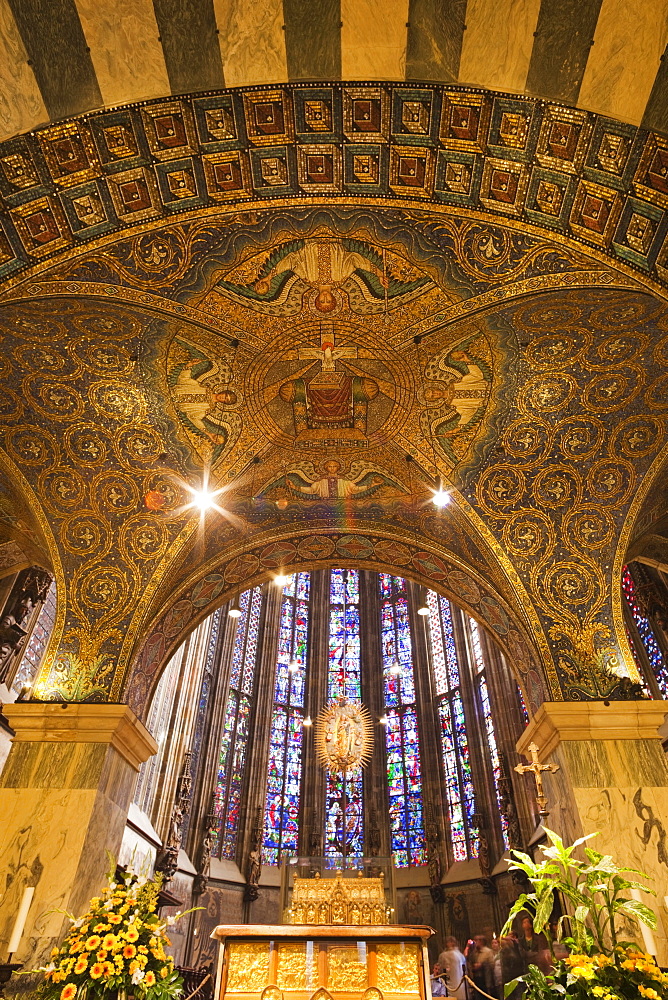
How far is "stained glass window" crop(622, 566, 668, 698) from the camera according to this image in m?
10.5

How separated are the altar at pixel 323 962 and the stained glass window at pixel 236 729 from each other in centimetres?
1082

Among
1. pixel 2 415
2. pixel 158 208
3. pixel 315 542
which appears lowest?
pixel 158 208

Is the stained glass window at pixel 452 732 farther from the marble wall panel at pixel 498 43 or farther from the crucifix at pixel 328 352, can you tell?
the marble wall panel at pixel 498 43

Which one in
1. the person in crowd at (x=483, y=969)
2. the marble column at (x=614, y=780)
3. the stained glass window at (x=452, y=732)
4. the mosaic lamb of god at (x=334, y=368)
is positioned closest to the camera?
the mosaic lamb of god at (x=334, y=368)

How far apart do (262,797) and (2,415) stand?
1286cm

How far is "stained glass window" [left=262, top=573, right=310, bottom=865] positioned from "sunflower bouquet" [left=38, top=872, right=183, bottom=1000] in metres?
13.5

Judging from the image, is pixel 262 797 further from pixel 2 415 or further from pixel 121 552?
pixel 2 415

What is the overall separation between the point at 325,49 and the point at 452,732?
53.3ft

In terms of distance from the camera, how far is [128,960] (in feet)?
12.5

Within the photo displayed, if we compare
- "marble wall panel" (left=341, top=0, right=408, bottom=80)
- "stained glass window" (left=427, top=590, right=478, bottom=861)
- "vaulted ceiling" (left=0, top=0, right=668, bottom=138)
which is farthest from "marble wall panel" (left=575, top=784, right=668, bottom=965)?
"stained glass window" (left=427, top=590, right=478, bottom=861)

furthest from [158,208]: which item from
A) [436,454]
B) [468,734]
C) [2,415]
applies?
[468,734]

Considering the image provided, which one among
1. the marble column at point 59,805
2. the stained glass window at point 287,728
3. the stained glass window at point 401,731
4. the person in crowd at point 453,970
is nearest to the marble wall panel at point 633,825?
the person in crowd at point 453,970

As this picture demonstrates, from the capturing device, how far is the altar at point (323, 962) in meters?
5.04

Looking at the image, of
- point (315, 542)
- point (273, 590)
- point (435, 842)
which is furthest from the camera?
point (273, 590)
